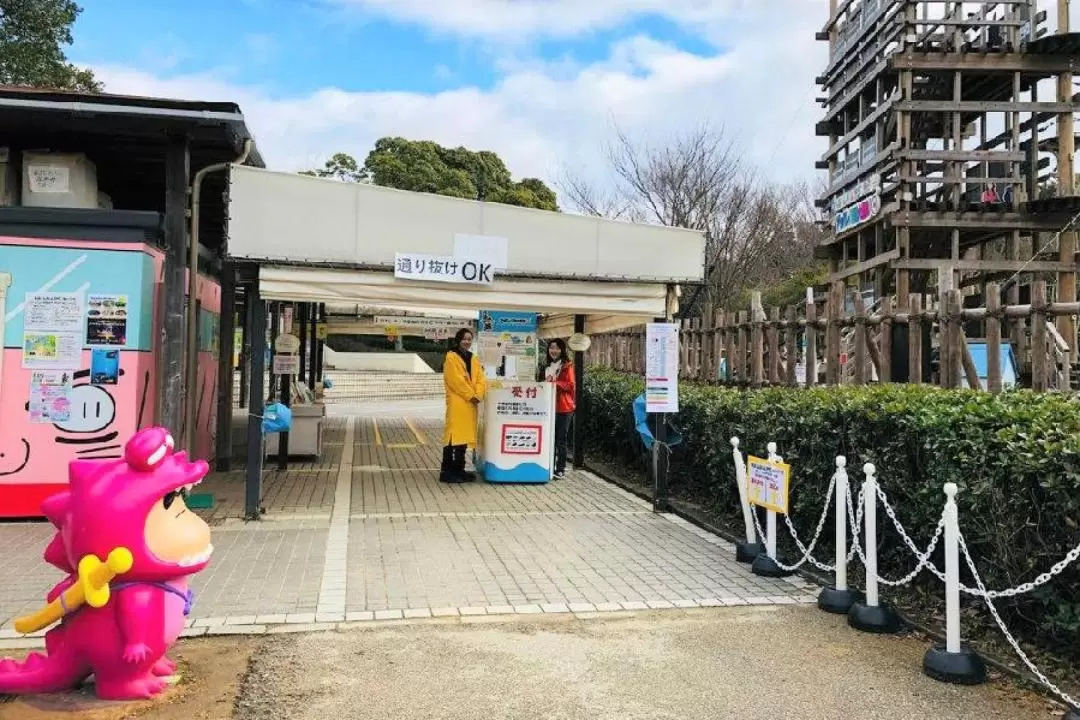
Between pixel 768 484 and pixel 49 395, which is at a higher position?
pixel 49 395

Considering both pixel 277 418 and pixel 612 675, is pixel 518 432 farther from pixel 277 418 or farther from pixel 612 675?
pixel 612 675

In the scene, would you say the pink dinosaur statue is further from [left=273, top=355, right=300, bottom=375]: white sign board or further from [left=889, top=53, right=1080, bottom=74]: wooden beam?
[left=889, top=53, right=1080, bottom=74]: wooden beam

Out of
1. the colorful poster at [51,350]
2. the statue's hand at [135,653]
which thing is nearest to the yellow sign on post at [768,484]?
the statue's hand at [135,653]

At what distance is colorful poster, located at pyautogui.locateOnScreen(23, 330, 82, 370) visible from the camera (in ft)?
24.8

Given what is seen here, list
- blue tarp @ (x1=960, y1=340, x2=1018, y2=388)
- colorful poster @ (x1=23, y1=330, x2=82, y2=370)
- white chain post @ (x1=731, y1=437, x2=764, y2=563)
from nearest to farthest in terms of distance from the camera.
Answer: white chain post @ (x1=731, y1=437, x2=764, y2=563) < colorful poster @ (x1=23, y1=330, x2=82, y2=370) < blue tarp @ (x1=960, y1=340, x2=1018, y2=388)

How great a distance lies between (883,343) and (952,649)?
4761 millimetres

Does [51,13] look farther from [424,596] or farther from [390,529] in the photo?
[424,596]

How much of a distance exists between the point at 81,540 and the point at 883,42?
18.1 meters

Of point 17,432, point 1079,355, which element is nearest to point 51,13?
point 17,432

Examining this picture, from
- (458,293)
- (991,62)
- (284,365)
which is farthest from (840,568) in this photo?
(991,62)

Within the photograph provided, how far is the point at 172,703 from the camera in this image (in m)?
3.82

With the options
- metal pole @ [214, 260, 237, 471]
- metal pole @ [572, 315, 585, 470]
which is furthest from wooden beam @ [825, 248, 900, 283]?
metal pole @ [214, 260, 237, 471]

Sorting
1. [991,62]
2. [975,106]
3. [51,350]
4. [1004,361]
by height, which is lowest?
[51,350]

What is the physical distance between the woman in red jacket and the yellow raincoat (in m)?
1.27
